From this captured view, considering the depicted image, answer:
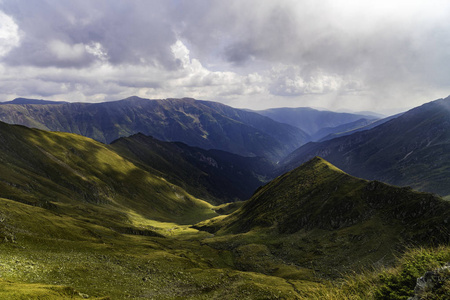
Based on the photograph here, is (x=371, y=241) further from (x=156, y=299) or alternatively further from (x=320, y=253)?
(x=156, y=299)

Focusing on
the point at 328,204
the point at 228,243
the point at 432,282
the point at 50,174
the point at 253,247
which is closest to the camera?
the point at 432,282

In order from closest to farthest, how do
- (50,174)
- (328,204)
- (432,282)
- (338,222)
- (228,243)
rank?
(432,282) → (338,222) → (328,204) → (228,243) → (50,174)

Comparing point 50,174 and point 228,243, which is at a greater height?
point 50,174

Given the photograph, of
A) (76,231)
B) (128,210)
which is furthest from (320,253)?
(128,210)

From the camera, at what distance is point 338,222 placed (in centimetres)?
8794

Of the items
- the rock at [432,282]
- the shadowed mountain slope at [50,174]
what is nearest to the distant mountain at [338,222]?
the rock at [432,282]

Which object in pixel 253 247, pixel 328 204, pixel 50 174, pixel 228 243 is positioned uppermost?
pixel 50 174

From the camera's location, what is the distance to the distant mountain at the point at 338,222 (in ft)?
209

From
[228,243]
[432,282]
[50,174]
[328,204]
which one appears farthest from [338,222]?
[50,174]

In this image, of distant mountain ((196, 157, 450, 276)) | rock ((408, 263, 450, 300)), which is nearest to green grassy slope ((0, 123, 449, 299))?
distant mountain ((196, 157, 450, 276))

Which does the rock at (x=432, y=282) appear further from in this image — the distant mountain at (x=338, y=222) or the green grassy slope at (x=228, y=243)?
the distant mountain at (x=338, y=222)

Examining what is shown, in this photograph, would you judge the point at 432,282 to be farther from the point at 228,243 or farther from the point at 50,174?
the point at 50,174

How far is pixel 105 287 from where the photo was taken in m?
34.1

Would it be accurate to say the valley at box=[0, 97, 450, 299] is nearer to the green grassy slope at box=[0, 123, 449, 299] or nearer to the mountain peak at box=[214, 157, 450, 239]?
the green grassy slope at box=[0, 123, 449, 299]
